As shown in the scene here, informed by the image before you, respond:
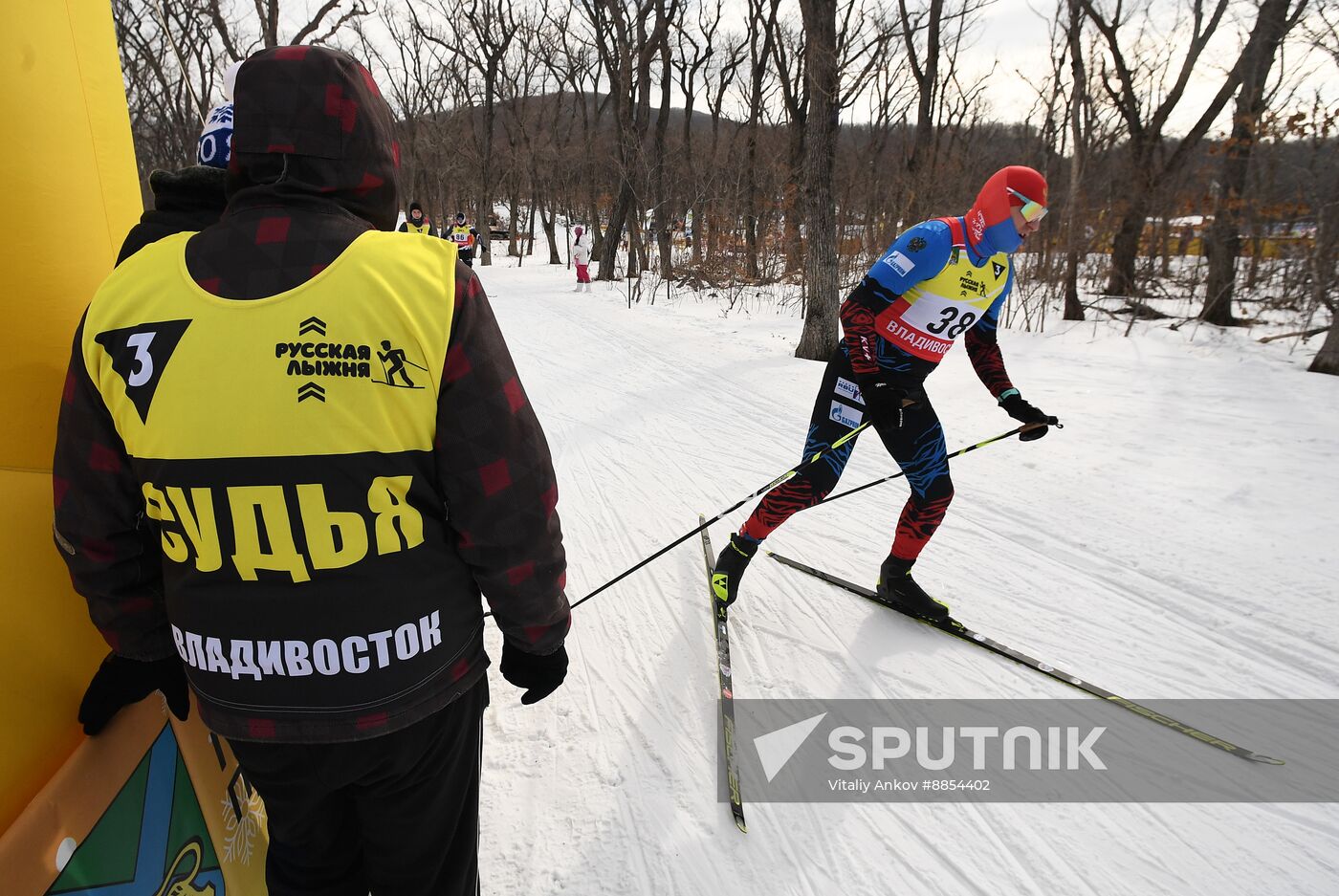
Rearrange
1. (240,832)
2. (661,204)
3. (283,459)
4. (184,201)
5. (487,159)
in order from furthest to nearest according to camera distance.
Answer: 1. (487,159)
2. (661,204)
3. (184,201)
4. (240,832)
5. (283,459)

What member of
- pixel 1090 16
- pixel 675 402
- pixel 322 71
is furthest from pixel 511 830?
pixel 1090 16

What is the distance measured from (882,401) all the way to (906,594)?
3.35 ft

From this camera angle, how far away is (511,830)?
226 centimetres

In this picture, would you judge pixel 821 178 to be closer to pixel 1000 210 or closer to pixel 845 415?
pixel 1000 210

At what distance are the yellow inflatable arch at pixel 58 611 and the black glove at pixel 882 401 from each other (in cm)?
267

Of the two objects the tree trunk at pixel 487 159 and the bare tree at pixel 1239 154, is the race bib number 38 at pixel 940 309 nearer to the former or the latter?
the bare tree at pixel 1239 154

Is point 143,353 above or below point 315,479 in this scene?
above

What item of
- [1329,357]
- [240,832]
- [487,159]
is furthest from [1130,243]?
[487,159]

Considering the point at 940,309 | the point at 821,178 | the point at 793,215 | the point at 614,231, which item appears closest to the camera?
the point at 940,309

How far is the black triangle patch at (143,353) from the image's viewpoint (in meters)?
1.15

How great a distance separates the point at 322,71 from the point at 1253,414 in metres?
7.96

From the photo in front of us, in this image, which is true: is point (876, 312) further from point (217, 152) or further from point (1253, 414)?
point (1253, 414)

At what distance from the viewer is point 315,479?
1160 mm

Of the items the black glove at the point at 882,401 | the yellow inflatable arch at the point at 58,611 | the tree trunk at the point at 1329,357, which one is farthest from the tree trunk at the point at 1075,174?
the yellow inflatable arch at the point at 58,611
